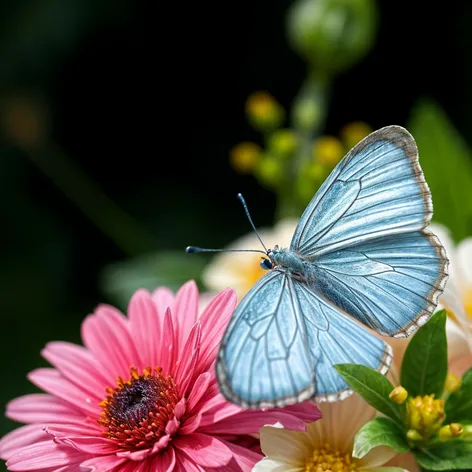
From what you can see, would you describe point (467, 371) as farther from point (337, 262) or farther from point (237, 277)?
point (237, 277)

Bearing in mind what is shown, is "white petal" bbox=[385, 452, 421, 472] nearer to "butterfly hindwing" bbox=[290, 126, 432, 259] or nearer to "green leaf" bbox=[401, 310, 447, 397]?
"green leaf" bbox=[401, 310, 447, 397]

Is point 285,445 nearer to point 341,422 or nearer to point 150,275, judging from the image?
point 341,422

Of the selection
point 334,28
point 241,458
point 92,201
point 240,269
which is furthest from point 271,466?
point 92,201

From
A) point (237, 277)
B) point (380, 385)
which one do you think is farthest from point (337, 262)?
point (237, 277)

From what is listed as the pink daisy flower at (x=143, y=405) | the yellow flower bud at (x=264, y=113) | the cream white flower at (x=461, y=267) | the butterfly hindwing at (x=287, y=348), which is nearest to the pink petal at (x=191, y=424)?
the pink daisy flower at (x=143, y=405)

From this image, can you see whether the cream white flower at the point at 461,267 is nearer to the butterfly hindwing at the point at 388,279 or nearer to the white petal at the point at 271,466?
the butterfly hindwing at the point at 388,279

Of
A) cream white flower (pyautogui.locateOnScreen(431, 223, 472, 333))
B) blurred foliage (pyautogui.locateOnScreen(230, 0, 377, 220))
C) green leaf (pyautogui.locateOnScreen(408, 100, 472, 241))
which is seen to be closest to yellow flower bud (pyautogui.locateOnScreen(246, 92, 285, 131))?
blurred foliage (pyautogui.locateOnScreen(230, 0, 377, 220))
